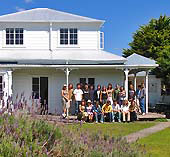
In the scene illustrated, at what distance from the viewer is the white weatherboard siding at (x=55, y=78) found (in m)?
20.6

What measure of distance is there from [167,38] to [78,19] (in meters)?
17.9

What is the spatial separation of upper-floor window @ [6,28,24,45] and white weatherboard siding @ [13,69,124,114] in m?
2.35

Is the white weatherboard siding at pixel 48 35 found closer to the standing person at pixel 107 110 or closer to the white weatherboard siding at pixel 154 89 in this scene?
the standing person at pixel 107 110

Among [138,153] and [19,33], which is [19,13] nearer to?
[19,33]

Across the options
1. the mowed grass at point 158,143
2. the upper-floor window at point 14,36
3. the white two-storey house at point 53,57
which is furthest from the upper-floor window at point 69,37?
the mowed grass at point 158,143

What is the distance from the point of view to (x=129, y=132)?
1282 cm

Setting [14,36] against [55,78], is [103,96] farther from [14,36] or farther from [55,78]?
[14,36]

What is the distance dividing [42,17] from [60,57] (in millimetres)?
4141

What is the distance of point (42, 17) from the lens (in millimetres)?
23219

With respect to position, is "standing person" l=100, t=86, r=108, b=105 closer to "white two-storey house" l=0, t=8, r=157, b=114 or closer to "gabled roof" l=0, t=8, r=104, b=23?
→ "white two-storey house" l=0, t=8, r=157, b=114

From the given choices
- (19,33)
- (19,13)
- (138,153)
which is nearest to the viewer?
(138,153)

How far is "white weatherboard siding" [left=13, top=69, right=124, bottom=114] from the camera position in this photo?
67.6ft

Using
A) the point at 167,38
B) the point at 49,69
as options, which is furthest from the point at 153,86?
the point at 49,69

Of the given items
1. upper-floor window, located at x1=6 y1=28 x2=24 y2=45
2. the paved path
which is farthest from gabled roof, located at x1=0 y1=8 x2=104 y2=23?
the paved path
